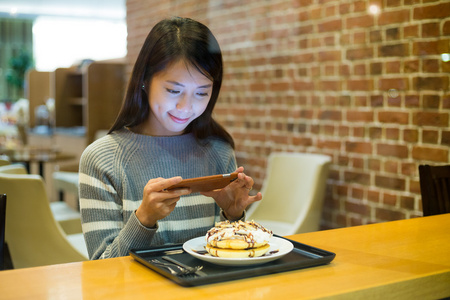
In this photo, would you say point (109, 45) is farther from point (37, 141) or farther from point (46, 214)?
point (46, 214)

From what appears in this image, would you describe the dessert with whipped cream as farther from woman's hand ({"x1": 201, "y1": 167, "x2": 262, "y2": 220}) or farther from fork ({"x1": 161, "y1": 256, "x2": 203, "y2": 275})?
woman's hand ({"x1": 201, "y1": 167, "x2": 262, "y2": 220})

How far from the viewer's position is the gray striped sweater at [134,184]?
1.26 meters

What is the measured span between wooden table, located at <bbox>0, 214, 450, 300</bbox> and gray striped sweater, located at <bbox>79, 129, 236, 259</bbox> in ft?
0.79

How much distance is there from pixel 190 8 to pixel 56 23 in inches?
220

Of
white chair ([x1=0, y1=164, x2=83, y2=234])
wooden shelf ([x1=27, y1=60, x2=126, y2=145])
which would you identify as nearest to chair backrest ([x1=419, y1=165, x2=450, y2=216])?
white chair ([x1=0, y1=164, x2=83, y2=234])

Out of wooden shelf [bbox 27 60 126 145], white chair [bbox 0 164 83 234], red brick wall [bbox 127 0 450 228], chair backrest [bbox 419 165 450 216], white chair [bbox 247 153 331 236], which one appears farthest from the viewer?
wooden shelf [bbox 27 60 126 145]

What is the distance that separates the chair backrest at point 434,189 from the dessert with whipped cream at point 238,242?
89cm

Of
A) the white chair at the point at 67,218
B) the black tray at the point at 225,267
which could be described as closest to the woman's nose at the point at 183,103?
the black tray at the point at 225,267

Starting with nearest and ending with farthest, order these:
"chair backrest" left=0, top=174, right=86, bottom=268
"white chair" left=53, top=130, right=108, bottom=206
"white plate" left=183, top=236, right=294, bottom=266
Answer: "white plate" left=183, top=236, right=294, bottom=266 → "chair backrest" left=0, top=174, right=86, bottom=268 → "white chair" left=53, top=130, right=108, bottom=206

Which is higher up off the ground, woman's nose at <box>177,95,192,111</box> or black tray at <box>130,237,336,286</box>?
woman's nose at <box>177,95,192,111</box>

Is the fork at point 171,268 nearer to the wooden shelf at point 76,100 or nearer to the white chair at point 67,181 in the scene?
the white chair at point 67,181

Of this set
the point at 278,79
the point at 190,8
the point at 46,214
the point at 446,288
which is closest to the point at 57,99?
the point at 190,8

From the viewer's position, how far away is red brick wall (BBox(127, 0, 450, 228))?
2209mm

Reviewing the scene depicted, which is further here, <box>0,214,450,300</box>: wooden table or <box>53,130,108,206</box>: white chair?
<box>53,130,108,206</box>: white chair
